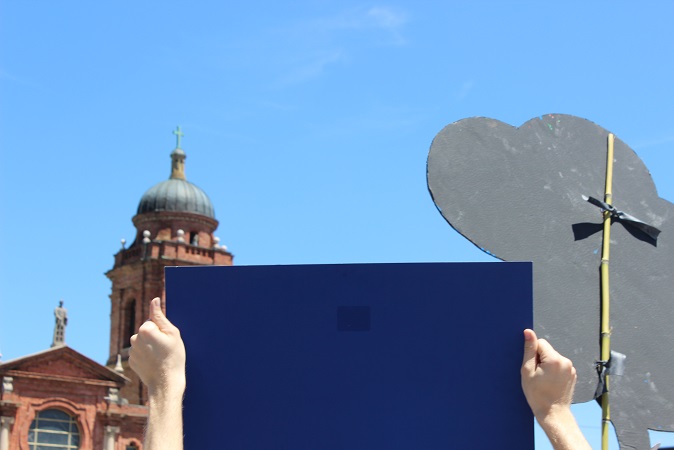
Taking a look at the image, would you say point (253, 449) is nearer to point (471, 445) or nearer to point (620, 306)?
point (471, 445)

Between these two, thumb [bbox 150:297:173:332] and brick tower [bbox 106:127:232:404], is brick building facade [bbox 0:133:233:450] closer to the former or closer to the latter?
brick tower [bbox 106:127:232:404]

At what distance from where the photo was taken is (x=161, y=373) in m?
2.62

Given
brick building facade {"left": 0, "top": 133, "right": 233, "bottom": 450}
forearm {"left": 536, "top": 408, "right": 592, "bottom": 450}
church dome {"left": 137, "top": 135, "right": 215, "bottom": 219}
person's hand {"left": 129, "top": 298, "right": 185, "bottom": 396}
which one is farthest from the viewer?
church dome {"left": 137, "top": 135, "right": 215, "bottom": 219}

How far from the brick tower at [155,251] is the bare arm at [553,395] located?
3962 centimetres

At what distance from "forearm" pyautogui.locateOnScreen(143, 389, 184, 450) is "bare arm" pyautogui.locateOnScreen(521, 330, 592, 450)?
0.78 metres

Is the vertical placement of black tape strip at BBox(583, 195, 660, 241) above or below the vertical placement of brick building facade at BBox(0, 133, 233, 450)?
below

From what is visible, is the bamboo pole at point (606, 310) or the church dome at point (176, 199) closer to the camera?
the bamboo pole at point (606, 310)

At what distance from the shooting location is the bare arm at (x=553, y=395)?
2510 mm

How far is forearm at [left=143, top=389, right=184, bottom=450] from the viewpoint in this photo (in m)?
2.49

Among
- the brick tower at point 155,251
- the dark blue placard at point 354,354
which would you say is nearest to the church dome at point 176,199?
the brick tower at point 155,251

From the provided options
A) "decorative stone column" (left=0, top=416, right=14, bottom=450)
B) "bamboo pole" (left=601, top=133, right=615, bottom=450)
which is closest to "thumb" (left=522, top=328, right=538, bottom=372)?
"bamboo pole" (left=601, top=133, right=615, bottom=450)

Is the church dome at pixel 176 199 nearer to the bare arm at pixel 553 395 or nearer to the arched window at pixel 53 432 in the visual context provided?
the arched window at pixel 53 432

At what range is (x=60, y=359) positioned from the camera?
38.2m

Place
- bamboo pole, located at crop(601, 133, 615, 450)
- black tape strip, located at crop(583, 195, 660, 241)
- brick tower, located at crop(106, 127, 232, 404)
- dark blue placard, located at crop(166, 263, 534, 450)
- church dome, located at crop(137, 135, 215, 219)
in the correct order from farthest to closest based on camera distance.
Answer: church dome, located at crop(137, 135, 215, 219) → brick tower, located at crop(106, 127, 232, 404) → black tape strip, located at crop(583, 195, 660, 241) → bamboo pole, located at crop(601, 133, 615, 450) → dark blue placard, located at crop(166, 263, 534, 450)
